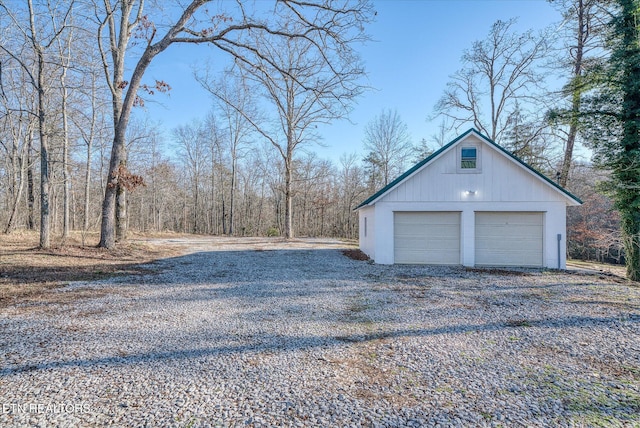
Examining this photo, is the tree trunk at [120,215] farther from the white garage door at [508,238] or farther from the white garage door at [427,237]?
the white garage door at [508,238]

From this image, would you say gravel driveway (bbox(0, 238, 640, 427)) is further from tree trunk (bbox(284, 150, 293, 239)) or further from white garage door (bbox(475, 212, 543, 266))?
tree trunk (bbox(284, 150, 293, 239))

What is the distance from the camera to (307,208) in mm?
33688

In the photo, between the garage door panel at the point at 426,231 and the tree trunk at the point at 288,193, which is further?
the tree trunk at the point at 288,193

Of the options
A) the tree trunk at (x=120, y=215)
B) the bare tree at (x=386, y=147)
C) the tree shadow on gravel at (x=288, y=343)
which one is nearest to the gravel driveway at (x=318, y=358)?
the tree shadow on gravel at (x=288, y=343)

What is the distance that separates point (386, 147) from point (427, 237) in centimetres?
1772

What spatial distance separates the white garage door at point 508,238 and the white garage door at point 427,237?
0.81 metres

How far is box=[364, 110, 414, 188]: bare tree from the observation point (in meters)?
27.0

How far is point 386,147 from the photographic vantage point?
2722 cm

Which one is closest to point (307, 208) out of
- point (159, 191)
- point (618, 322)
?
point (159, 191)

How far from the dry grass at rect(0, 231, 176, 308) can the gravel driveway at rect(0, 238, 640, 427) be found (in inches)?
26.5

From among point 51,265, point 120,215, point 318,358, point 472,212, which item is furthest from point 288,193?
point 318,358

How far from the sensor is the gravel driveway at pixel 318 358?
2.48 m

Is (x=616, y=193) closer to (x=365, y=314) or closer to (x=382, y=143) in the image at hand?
(x=365, y=314)

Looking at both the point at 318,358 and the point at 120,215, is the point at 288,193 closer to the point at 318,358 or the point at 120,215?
the point at 120,215
